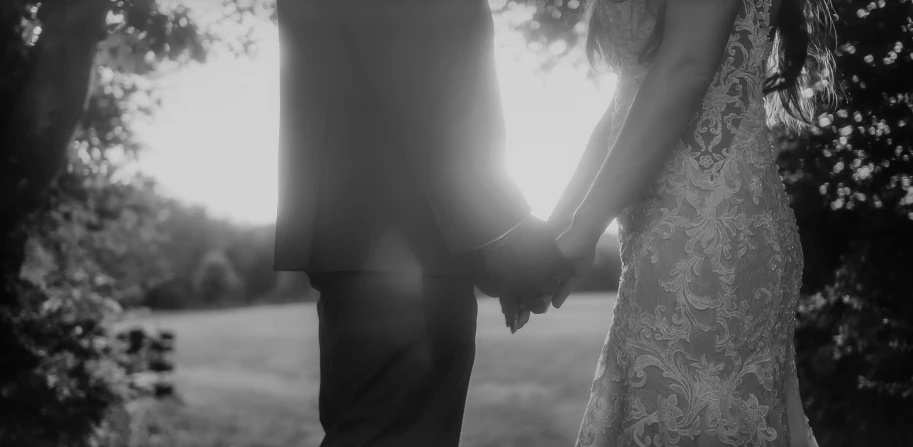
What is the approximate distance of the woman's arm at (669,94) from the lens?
7.86 feet

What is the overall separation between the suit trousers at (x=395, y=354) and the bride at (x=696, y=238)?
444 mm

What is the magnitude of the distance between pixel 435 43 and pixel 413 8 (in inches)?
4.3

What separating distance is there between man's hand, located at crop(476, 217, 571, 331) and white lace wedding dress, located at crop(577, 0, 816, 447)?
228 mm

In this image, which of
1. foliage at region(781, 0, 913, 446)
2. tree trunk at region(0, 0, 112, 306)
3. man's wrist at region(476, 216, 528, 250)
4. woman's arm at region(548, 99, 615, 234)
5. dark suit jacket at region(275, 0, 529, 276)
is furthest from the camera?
tree trunk at region(0, 0, 112, 306)

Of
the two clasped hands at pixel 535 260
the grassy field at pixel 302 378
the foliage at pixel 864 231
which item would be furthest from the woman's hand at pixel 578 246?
the grassy field at pixel 302 378

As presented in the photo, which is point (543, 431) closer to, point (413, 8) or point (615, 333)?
point (615, 333)

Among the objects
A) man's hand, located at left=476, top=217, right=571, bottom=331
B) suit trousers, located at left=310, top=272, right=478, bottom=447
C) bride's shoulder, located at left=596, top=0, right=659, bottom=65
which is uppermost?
bride's shoulder, located at left=596, top=0, right=659, bottom=65

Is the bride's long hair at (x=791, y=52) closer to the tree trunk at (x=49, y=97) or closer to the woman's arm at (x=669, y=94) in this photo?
the woman's arm at (x=669, y=94)

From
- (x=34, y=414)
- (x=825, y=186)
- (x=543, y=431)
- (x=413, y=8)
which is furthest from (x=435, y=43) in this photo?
(x=543, y=431)

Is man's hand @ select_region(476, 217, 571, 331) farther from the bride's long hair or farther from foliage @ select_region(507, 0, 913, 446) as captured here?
foliage @ select_region(507, 0, 913, 446)

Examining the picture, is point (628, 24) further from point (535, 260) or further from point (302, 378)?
point (302, 378)

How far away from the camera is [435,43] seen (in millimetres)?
2293

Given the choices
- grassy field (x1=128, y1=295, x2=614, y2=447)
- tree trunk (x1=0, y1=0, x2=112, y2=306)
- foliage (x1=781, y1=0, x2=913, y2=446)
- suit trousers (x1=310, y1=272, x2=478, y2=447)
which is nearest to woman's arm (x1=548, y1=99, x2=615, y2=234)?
suit trousers (x1=310, y1=272, x2=478, y2=447)

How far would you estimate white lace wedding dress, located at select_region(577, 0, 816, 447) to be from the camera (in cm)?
239
